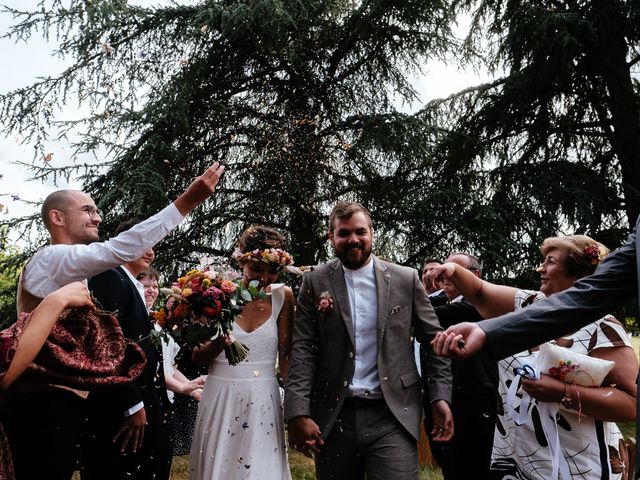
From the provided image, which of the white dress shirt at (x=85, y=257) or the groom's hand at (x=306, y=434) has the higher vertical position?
the white dress shirt at (x=85, y=257)

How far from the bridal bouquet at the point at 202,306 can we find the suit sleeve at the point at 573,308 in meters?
1.71

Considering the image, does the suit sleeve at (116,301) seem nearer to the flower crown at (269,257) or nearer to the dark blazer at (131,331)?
the dark blazer at (131,331)

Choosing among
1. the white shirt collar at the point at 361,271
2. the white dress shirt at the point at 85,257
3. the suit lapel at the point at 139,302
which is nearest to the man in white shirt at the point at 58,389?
the white dress shirt at the point at 85,257

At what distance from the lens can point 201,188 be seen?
10.4 feet

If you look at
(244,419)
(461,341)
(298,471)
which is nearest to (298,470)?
(298,471)

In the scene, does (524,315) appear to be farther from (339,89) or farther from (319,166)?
(339,89)

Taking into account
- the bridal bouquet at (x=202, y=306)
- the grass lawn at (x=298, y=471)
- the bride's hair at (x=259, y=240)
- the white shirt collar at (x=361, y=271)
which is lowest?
the grass lawn at (x=298, y=471)

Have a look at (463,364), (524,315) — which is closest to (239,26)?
(463,364)

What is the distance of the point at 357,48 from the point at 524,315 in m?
8.74

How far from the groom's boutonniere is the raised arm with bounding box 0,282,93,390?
1397 millimetres

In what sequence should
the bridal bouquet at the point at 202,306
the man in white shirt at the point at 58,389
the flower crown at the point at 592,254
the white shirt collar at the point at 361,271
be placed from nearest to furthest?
1. the man in white shirt at the point at 58,389
2. the flower crown at the point at 592,254
3. the bridal bouquet at the point at 202,306
4. the white shirt collar at the point at 361,271

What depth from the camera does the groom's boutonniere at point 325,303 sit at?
367 centimetres

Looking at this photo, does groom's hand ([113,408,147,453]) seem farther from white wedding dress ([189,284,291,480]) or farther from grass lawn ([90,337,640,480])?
grass lawn ([90,337,640,480])

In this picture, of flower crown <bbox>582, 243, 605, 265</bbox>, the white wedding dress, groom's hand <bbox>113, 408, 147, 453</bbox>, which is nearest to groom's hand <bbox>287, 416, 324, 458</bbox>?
the white wedding dress
